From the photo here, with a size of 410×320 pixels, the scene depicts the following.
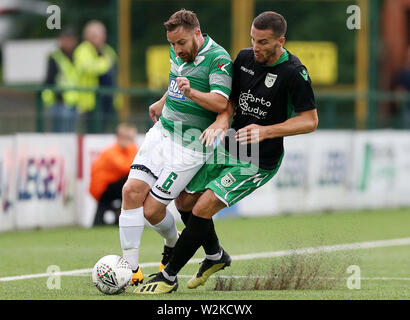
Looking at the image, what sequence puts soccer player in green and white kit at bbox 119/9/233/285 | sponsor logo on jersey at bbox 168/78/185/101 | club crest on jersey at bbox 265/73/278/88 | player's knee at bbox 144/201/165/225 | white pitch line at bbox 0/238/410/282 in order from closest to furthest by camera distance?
club crest on jersey at bbox 265/73/278/88, soccer player in green and white kit at bbox 119/9/233/285, sponsor logo on jersey at bbox 168/78/185/101, player's knee at bbox 144/201/165/225, white pitch line at bbox 0/238/410/282

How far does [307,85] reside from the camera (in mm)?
7949

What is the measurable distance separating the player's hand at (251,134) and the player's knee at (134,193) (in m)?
0.96

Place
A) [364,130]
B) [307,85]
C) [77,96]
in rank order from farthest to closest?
[364,130], [77,96], [307,85]

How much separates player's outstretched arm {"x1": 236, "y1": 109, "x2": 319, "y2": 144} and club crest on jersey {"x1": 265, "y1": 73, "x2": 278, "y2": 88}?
0.33 m

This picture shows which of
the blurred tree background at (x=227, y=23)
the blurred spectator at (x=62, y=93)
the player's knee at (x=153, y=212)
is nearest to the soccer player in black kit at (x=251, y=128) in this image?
the player's knee at (x=153, y=212)

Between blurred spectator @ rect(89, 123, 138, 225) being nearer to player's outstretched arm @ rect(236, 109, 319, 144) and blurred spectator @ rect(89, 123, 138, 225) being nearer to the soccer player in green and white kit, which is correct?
the soccer player in green and white kit

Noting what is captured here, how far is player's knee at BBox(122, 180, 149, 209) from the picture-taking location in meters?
8.27

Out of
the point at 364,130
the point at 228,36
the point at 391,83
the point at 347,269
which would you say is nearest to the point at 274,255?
the point at 347,269

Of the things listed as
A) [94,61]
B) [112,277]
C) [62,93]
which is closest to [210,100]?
[112,277]

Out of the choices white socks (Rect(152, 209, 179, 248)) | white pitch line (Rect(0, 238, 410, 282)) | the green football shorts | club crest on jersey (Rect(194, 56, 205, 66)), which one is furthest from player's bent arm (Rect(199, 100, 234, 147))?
white pitch line (Rect(0, 238, 410, 282))

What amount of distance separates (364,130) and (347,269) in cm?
964

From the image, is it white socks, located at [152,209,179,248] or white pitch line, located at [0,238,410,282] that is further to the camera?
white pitch line, located at [0,238,410,282]
